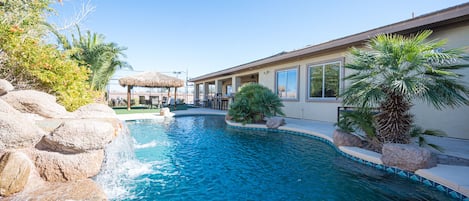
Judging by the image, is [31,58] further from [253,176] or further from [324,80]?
[324,80]

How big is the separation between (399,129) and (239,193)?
350cm

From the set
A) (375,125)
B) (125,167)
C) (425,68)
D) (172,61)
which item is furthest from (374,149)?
(172,61)

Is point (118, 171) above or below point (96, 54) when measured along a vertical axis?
below

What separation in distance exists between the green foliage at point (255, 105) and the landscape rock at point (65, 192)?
6.47 meters

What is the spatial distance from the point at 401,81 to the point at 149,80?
51.2 ft

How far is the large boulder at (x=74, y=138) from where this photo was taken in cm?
258

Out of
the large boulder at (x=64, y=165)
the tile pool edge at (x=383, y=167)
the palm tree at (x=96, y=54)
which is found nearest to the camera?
the large boulder at (x=64, y=165)

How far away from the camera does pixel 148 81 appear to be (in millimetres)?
15570

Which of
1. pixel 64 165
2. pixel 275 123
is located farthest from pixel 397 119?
pixel 64 165

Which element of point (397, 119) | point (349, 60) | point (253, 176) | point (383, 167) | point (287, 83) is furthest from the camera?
point (287, 83)

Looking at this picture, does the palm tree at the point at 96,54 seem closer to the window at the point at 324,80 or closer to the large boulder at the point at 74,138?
the large boulder at the point at 74,138

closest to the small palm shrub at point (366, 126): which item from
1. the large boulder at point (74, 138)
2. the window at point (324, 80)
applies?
the window at point (324, 80)

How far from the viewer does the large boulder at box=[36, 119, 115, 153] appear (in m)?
2.58

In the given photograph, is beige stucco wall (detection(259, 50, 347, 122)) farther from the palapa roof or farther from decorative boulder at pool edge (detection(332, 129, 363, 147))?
the palapa roof
